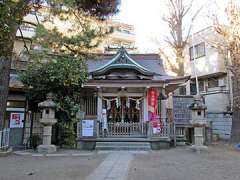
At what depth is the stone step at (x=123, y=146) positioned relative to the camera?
13.4 metres

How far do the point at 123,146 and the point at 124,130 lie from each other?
1234 millimetres

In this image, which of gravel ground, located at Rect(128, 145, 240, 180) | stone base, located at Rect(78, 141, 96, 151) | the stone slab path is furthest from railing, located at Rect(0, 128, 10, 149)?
gravel ground, located at Rect(128, 145, 240, 180)

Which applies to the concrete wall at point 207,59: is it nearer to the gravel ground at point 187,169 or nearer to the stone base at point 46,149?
the gravel ground at point 187,169

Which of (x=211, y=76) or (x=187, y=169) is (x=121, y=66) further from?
(x=211, y=76)

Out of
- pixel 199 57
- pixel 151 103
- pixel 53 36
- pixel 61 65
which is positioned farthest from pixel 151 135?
pixel 199 57

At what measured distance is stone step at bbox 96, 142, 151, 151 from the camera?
44.0ft

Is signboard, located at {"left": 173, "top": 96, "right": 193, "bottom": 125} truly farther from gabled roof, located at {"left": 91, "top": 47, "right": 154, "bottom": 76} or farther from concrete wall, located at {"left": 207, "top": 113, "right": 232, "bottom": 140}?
gabled roof, located at {"left": 91, "top": 47, "right": 154, "bottom": 76}

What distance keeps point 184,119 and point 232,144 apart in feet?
12.5

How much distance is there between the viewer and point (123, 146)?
13.5 m

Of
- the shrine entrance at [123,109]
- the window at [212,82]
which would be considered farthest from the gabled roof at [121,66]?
the window at [212,82]

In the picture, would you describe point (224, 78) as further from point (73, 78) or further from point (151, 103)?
point (73, 78)

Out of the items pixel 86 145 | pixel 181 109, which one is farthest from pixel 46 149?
pixel 181 109

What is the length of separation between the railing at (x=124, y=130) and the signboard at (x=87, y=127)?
2.10ft

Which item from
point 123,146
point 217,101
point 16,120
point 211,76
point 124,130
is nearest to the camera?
point 123,146
